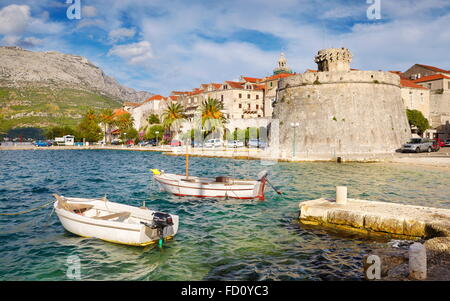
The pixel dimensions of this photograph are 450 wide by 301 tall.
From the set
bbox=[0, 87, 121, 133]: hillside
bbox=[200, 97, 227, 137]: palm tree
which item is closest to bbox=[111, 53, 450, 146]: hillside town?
bbox=[200, 97, 227, 137]: palm tree

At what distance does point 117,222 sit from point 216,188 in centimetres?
801

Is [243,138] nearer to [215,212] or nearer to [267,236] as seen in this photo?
[215,212]

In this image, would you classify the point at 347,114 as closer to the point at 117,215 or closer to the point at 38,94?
the point at 117,215

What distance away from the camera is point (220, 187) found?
16906mm

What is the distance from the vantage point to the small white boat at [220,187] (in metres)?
16.7

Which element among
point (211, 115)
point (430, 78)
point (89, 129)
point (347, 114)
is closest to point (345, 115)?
point (347, 114)

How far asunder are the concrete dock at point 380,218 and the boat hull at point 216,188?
210 inches

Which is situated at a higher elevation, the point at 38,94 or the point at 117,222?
the point at 38,94

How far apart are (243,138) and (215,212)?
155ft

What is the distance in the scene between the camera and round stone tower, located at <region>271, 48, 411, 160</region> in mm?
41203

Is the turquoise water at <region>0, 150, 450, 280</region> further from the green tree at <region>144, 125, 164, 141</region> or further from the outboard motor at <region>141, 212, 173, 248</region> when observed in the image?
the green tree at <region>144, 125, 164, 141</region>

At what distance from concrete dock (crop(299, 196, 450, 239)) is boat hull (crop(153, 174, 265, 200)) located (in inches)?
210

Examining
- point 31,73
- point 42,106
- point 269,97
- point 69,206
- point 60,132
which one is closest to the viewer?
point 69,206

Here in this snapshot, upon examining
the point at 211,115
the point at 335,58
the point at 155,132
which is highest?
the point at 335,58
